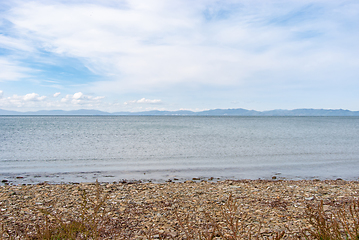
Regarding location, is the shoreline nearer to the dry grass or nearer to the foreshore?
the foreshore

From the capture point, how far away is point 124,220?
27.5 ft

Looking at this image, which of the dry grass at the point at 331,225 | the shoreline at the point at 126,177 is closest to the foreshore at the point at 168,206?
the dry grass at the point at 331,225

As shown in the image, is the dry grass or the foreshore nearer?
the dry grass

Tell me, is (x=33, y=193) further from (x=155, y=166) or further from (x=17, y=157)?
(x=17, y=157)

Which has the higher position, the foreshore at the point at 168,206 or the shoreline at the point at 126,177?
the foreshore at the point at 168,206

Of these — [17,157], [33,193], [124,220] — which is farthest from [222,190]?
[17,157]

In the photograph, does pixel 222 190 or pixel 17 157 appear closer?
pixel 222 190

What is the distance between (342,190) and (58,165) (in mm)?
19595

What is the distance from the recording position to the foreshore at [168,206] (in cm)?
767

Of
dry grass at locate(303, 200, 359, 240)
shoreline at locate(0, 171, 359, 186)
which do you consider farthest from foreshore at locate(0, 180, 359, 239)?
shoreline at locate(0, 171, 359, 186)

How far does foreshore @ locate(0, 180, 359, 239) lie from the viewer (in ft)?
25.2

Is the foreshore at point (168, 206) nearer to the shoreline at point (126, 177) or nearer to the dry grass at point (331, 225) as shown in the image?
the dry grass at point (331, 225)

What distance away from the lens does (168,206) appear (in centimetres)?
982

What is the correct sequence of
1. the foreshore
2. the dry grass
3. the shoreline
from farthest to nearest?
the shoreline
the foreshore
the dry grass
